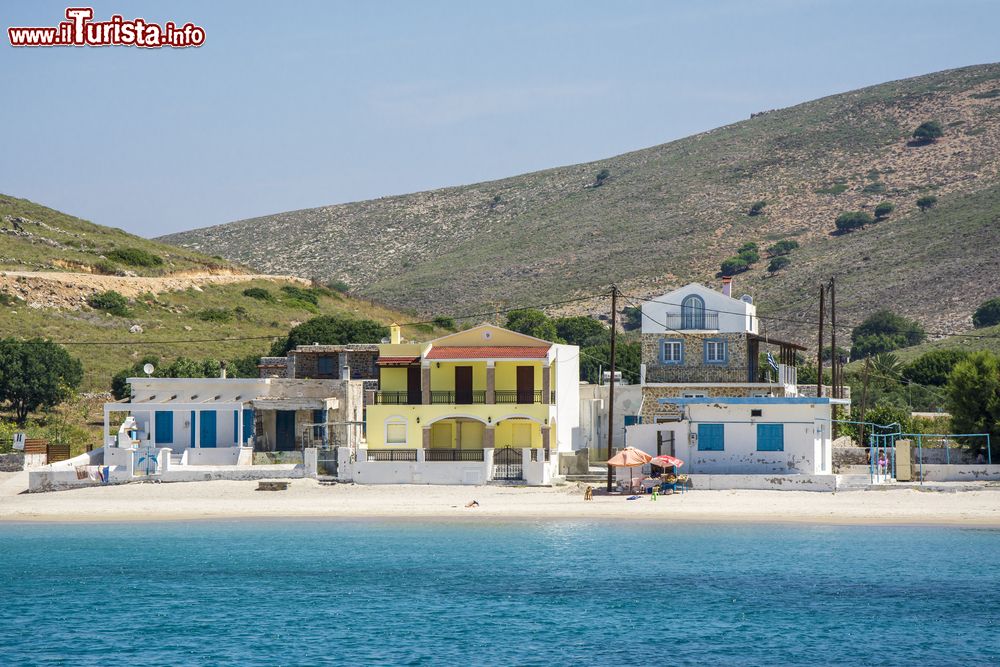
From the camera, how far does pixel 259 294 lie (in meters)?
113

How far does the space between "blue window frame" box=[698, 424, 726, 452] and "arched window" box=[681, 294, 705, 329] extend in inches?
322

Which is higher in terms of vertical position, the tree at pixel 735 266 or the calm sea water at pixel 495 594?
the tree at pixel 735 266

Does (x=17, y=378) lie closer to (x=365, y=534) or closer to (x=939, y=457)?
(x=365, y=534)

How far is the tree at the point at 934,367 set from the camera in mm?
84438

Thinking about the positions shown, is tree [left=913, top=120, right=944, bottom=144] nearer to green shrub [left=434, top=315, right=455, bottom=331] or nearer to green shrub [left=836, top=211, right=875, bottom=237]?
green shrub [left=836, top=211, right=875, bottom=237]

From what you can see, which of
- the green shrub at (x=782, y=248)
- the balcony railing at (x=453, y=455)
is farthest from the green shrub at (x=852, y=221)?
the balcony railing at (x=453, y=455)

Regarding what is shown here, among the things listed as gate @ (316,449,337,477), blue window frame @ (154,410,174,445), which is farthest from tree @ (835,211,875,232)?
blue window frame @ (154,410,174,445)

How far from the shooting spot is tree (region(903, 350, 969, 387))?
84.4 m

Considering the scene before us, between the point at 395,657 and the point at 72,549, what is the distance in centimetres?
1835

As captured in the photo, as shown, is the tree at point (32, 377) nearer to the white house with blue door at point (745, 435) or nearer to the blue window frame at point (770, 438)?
the white house with blue door at point (745, 435)

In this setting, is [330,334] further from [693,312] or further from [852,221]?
[852,221]

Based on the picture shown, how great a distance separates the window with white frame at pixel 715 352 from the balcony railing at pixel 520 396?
7572 millimetres

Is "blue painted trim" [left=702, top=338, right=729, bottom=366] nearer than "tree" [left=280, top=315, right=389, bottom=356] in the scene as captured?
Yes

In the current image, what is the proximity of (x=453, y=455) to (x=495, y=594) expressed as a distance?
66.4 ft
